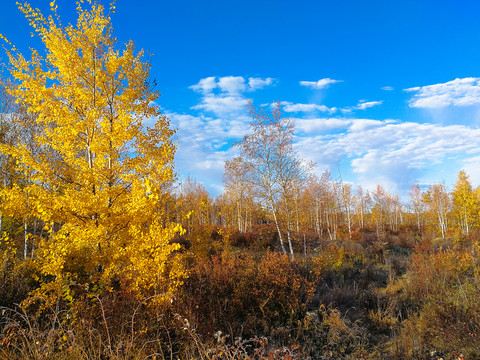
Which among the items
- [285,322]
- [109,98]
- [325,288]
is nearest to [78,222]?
[109,98]

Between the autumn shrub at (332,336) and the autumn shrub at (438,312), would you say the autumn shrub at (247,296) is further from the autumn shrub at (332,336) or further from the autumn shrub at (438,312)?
the autumn shrub at (438,312)

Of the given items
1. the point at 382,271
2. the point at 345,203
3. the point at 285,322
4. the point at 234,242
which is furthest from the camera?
the point at 345,203

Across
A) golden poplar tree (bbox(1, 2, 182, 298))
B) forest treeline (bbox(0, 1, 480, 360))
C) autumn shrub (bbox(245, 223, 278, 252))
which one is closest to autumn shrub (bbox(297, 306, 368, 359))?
forest treeline (bbox(0, 1, 480, 360))

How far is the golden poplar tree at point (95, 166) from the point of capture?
475 cm

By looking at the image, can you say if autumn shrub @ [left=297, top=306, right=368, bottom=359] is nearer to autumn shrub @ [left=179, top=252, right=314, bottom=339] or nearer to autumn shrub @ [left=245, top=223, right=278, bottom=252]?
autumn shrub @ [left=179, top=252, right=314, bottom=339]

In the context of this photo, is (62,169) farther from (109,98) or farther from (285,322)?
(285,322)

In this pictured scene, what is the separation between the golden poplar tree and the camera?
15.6ft

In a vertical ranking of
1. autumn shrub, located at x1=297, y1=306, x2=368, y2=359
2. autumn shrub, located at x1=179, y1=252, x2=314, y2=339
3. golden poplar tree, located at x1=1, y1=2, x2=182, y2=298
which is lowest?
autumn shrub, located at x1=297, y1=306, x2=368, y2=359

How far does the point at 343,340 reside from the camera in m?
6.39

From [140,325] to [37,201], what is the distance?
270 centimetres

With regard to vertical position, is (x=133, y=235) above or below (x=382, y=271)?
above

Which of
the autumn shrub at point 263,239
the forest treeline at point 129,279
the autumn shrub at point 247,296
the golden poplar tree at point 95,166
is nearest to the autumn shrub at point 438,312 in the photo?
the forest treeline at point 129,279

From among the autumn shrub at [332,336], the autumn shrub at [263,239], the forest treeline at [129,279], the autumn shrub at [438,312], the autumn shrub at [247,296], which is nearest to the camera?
the forest treeline at [129,279]

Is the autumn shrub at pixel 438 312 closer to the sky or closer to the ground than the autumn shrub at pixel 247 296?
closer to the ground
